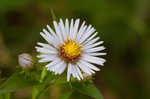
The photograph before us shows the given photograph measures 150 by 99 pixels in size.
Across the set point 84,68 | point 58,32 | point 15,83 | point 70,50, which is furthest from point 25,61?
point 84,68

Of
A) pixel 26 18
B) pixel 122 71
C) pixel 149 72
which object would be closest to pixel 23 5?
pixel 26 18

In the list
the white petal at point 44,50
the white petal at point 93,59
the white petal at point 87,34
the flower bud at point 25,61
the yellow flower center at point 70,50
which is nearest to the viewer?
the white petal at point 44,50

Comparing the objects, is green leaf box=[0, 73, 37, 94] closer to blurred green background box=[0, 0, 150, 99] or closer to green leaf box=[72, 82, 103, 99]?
green leaf box=[72, 82, 103, 99]

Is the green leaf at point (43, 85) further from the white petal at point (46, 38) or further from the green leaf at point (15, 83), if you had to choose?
the white petal at point (46, 38)

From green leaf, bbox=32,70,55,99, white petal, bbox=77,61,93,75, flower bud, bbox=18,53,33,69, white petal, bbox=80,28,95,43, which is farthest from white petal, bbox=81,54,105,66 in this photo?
flower bud, bbox=18,53,33,69

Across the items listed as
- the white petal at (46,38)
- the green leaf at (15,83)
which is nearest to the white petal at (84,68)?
the white petal at (46,38)

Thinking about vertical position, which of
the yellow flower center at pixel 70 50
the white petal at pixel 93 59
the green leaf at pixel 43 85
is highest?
the yellow flower center at pixel 70 50
